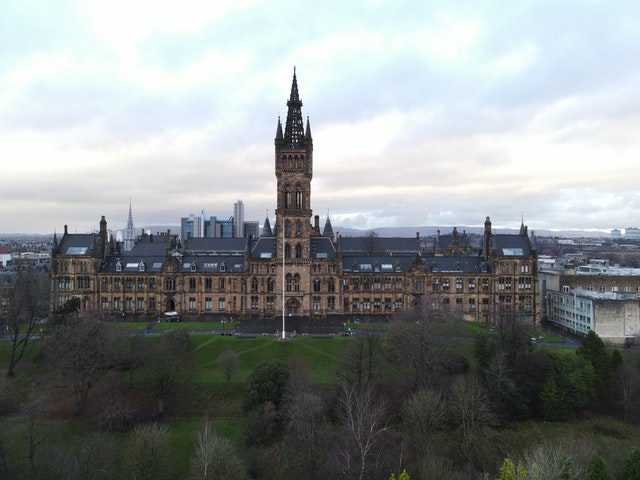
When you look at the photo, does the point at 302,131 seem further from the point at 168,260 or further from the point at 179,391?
the point at 179,391

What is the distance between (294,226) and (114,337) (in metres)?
42.3

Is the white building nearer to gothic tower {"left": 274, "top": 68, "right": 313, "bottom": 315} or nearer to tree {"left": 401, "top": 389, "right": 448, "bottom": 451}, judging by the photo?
tree {"left": 401, "top": 389, "right": 448, "bottom": 451}

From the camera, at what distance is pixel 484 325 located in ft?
314

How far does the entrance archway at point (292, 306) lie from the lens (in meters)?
101

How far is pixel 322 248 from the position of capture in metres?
103

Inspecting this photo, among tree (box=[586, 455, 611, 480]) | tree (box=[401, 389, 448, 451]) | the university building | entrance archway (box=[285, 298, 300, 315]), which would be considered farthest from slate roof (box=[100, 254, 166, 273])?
tree (box=[586, 455, 611, 480])

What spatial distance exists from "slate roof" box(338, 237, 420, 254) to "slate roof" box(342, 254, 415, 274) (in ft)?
54.9

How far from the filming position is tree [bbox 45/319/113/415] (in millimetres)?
60188

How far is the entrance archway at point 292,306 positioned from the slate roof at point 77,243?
1680 inches

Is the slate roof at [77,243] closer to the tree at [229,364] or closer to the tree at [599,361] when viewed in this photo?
the tree at [229,364]

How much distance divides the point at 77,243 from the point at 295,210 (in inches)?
1855

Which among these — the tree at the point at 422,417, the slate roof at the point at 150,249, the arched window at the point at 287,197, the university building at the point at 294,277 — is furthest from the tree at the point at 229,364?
the slate roof at the point at 150,249

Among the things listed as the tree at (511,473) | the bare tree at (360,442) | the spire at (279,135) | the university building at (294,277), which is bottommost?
the bare tree at (360,442)

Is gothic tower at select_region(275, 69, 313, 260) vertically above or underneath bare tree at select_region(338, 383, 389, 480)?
above
